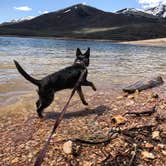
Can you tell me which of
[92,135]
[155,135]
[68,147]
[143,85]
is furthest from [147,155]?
[143,85]

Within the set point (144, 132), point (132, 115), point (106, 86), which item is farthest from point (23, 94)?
point (144, 132)

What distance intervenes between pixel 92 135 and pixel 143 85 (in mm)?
5459

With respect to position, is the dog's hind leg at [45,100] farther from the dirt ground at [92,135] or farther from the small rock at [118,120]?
the small rock at [118,120]

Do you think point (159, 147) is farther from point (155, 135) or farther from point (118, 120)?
point (118, 120)

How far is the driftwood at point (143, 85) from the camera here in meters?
10.6

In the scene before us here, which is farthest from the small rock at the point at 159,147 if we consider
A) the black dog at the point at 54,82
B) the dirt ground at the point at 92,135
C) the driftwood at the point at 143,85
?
the driftwood at the point at 143,85

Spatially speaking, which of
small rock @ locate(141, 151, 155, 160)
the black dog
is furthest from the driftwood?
small rock @ locate(141, 151, 155, 160)

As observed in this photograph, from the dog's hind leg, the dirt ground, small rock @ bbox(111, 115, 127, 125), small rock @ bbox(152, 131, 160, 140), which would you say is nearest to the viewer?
the dirt ground

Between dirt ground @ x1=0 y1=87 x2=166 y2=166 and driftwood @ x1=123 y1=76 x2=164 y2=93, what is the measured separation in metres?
1.57

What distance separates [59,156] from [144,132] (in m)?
1.89

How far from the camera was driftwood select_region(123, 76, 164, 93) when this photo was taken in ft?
34.9

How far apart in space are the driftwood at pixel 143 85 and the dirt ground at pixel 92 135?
5.14 ft

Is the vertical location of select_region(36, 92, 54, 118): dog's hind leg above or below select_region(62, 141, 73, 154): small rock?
above

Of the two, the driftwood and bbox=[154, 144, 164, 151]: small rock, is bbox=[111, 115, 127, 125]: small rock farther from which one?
the driftwood
